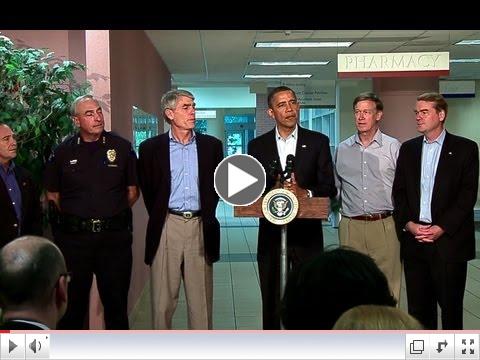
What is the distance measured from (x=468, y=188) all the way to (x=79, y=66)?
7.51ft

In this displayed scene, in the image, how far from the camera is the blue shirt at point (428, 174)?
12.3 ft

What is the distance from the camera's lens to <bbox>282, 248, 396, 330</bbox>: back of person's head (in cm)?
150

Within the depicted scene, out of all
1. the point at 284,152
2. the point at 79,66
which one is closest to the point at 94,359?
the point at 284,152

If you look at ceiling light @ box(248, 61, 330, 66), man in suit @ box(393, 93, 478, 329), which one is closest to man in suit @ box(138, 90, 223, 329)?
man in suit @ box(393, 93, 478, 329)

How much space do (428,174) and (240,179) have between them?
121 centimetres

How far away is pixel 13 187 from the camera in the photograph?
3.73 m

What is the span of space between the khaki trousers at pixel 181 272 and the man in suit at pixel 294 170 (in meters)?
0.32

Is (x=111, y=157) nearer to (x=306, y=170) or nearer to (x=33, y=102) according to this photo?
(x=33, y=102)

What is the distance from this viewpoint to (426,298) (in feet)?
12.5

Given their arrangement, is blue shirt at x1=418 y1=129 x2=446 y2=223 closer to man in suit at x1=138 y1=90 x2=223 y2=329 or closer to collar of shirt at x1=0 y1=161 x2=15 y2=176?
man in suit at x1=138 y1=90 x2=223 y2=329

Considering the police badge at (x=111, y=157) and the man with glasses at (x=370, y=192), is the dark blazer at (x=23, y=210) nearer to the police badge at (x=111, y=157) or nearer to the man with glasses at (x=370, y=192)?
the police badge at (x=111, y=157)

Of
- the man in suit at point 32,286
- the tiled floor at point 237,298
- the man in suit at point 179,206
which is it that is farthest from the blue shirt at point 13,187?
the man in suit at point 32,286
